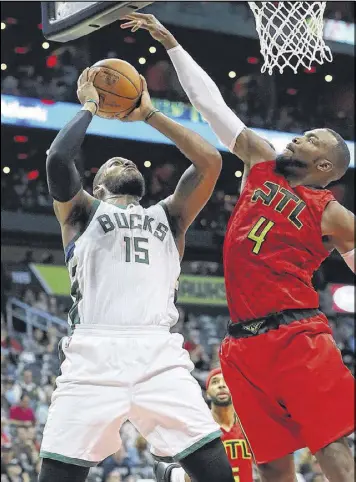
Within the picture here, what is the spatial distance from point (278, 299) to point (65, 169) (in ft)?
4.01

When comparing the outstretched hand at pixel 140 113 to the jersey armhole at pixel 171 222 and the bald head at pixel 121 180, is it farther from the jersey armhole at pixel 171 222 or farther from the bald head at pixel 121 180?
the jersey armhole at pixel 171 222

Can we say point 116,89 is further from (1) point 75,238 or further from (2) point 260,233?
(2) point 260,233

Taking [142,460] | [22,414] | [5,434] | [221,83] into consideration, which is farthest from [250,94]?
[5,434]

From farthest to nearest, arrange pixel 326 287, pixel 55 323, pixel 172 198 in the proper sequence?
pixel 326 287 < pixel 55 323 < pixel 172 198

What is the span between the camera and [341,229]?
14.5 feet

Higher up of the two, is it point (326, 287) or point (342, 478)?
point (342, 478)

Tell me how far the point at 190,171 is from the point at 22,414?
8603mm

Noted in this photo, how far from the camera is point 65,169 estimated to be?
4391 mm

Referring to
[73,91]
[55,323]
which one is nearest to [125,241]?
[55,323]

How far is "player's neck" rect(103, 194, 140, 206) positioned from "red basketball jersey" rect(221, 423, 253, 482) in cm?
272

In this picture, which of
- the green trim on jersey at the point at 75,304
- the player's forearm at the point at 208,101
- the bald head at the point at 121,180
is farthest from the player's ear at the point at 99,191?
the player's forearm at the point at 208,101

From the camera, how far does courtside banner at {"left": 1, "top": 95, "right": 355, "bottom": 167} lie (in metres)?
18.1

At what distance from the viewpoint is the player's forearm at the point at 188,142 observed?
474 cm

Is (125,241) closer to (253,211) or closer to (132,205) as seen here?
(132,205)
